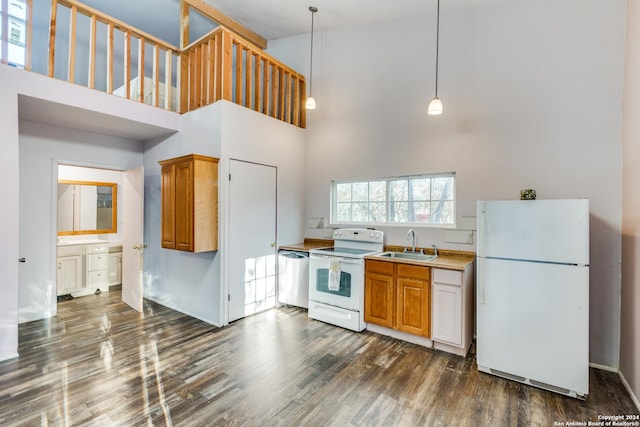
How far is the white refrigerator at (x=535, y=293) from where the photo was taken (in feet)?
7.36

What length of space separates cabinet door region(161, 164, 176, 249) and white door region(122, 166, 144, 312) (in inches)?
20.4

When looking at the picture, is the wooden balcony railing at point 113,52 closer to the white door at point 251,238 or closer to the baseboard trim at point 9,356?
the white door at point 251,238

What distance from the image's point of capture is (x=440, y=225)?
12.0ft

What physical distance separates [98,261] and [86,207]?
1.04 metres

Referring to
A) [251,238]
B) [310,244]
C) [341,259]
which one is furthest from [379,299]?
[251,238]

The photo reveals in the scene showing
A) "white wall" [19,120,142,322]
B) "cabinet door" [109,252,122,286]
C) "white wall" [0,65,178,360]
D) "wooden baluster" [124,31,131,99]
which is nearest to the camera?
"white wall" [0,65,178,360]

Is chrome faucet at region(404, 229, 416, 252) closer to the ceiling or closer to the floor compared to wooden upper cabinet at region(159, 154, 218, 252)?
closer to the floor

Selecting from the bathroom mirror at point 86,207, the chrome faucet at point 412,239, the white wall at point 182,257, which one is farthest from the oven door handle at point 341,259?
the bathroom mirror at point 86,207

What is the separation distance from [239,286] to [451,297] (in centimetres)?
247

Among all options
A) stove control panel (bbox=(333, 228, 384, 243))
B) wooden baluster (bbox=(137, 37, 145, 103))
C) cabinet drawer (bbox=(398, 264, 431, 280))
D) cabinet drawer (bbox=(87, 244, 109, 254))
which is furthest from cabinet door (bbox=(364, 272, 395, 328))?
cabinet drawer (bbox=(87, 244, 109, 254))

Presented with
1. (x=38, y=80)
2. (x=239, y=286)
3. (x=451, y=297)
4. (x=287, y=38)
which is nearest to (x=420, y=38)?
(x=287, y=38)

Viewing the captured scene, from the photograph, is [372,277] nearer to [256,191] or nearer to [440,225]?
[440,225]

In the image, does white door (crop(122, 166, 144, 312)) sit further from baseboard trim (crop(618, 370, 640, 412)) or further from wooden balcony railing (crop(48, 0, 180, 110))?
baseboard trim (crop(618, 370, 640, 412))

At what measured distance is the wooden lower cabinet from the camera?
3.06 meters
